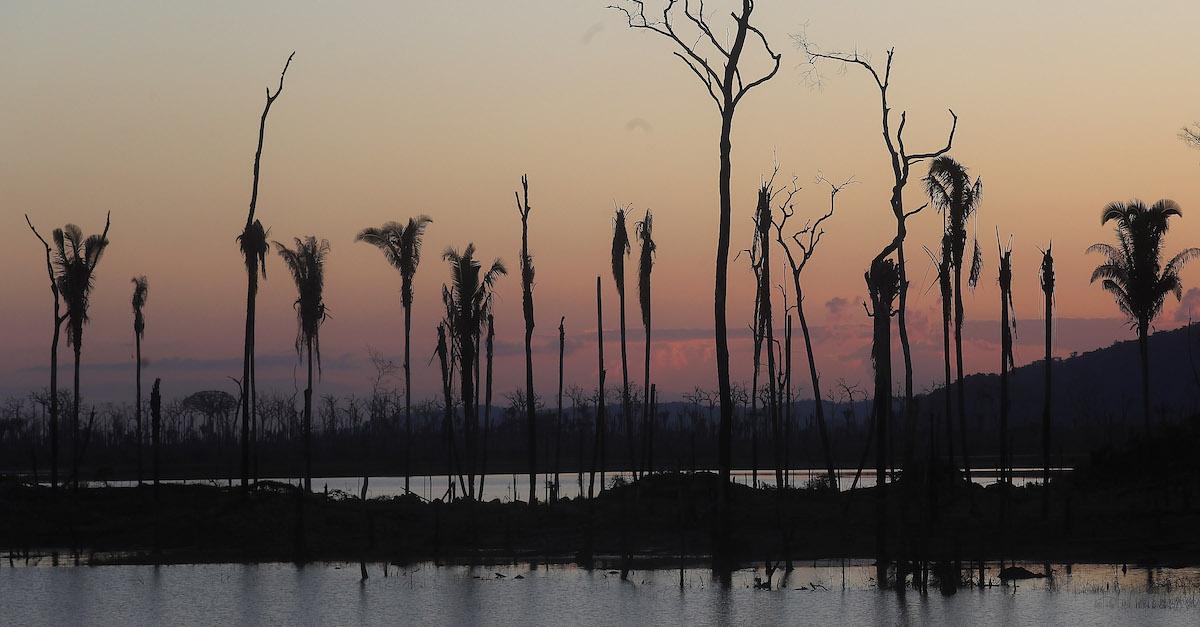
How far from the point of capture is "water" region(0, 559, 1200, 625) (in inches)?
941

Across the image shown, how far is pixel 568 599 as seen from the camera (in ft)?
88.8

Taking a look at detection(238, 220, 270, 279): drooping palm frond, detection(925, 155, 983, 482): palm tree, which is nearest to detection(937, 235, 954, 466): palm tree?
detection(925, 155, 983, 482): palm tree

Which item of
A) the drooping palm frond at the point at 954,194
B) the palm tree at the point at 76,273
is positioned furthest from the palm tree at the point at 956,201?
the palm tree at the point at 76,273

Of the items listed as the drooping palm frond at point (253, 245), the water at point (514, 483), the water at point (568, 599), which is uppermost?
the drooping palm frond at point (253, 245)

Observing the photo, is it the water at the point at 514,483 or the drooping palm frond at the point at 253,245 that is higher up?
the drooping palm frond at the point at 253,245

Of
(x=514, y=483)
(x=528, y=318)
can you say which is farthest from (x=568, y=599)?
(x=514, y=483)

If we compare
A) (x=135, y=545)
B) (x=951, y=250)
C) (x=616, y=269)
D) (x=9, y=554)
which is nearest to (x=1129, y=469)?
(x=951, y=250)

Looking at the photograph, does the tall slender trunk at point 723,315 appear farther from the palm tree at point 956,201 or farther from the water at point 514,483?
the water at point 514,483

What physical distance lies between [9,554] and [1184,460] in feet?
113

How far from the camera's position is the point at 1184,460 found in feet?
136

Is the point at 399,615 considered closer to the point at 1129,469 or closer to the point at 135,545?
the point at 135,545

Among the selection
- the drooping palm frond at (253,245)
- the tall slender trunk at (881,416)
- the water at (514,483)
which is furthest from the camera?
the water at (514,483)

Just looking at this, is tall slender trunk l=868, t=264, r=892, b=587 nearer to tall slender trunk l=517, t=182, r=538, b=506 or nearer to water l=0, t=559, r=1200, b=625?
water l=0, t=559, r=1200, b=625

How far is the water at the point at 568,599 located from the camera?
2391 centimetres
